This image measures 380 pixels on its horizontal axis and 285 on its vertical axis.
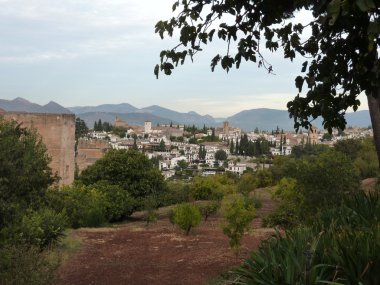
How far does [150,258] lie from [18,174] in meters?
4.17

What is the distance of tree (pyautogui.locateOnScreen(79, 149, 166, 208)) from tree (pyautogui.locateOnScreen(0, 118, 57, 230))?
1305 cm

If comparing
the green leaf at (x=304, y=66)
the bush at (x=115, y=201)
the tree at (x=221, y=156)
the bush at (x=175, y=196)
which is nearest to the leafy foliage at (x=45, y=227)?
the bush at (x=115, y=201)

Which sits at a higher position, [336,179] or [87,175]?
[336,179]

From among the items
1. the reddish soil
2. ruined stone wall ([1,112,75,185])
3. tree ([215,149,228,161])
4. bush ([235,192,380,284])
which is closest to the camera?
bush ([235,192,380,284])

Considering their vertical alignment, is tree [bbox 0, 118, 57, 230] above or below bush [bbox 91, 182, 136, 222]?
above

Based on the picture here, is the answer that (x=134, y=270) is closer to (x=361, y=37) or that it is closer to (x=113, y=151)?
(x=361, y=37)

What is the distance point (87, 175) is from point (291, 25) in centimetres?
2032

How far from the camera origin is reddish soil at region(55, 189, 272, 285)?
912 centimetres

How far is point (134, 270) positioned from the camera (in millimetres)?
9758

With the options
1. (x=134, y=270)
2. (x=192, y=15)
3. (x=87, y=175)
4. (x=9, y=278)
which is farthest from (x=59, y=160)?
(x=192, y=15)

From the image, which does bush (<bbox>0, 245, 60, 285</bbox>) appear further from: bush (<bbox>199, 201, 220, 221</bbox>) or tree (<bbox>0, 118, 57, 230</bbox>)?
bush (<bbox>199, 201, 220, 221</bbox>)

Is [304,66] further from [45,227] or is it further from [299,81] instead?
[45,227]

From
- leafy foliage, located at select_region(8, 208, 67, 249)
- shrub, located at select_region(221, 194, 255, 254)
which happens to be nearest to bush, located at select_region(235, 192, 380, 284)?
shrub, located at select_region(221, 194, 255, 254)

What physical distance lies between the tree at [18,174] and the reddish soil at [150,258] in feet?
5.48
